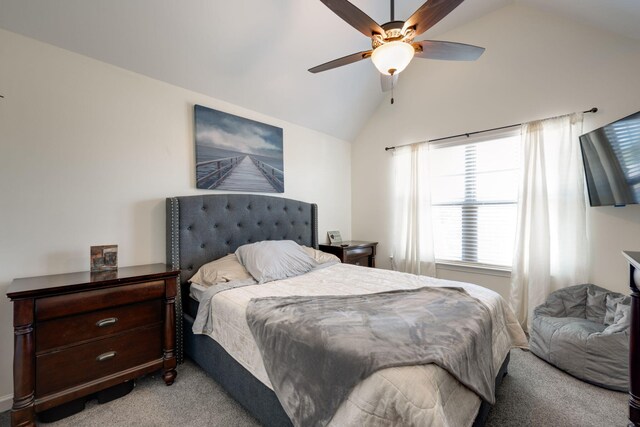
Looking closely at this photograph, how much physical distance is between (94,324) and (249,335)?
1006 millimetres

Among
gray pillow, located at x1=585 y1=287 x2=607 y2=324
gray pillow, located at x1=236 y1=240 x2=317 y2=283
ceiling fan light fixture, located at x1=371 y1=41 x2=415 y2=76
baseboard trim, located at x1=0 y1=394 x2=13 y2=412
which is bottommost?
baseboard trim, located at x1=0 y1=394 x2=13 y2=412

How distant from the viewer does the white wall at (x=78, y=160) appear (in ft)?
5.53

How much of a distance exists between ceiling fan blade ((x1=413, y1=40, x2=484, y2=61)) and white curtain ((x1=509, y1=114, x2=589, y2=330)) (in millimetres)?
1462

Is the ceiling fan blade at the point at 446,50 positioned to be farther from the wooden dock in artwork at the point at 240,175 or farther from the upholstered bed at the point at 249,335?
the wooden dock in artwork at the point at 240,175

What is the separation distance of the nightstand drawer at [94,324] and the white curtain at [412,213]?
114 inches

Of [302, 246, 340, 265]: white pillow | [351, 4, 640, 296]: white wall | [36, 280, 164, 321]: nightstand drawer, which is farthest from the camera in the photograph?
[302, 246, 340, 265]: white pillow

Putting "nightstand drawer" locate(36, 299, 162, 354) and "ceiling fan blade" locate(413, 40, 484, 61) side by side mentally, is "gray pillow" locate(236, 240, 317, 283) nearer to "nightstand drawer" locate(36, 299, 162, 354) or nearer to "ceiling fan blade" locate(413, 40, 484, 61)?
"nightstand drawer" locate(36, 299, 162, 354)

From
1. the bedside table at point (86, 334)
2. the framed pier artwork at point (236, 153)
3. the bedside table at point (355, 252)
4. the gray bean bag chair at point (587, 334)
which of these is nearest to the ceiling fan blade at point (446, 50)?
the framed pier artwork at point (236, 153)

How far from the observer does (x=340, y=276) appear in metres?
2.38

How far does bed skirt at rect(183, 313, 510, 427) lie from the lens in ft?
4.40

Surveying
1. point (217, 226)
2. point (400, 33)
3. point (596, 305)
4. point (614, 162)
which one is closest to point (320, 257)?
point (217, 226)

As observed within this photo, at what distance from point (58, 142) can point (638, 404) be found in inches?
143

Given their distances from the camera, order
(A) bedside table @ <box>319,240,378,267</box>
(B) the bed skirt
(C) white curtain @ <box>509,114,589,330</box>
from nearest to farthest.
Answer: (B) the bed skirt < (C) white curtain @ <box>509,114,589,330</box> < (A) bedside table @ <box>319,240,378,267</box>

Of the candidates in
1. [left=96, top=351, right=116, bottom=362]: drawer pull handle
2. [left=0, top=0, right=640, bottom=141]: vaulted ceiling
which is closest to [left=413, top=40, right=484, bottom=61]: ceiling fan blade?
[left=0, top=0, right=640, bottom=141]: vaulted ceiling
